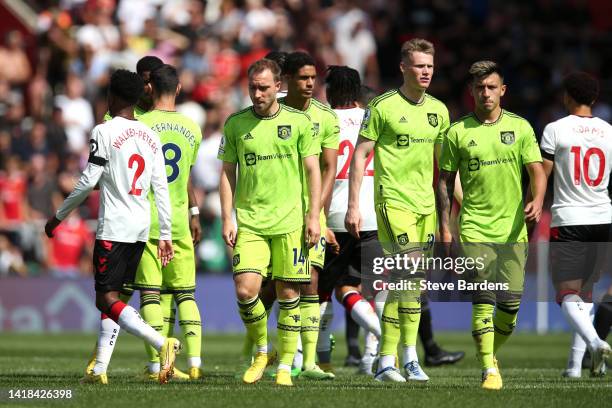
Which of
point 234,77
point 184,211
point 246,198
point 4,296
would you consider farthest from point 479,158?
point 234,77

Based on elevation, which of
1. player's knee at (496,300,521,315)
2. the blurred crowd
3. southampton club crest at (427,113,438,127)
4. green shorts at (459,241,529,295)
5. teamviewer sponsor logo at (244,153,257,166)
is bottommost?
player's knee at (496,300,521,315)

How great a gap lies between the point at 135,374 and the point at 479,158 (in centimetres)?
410

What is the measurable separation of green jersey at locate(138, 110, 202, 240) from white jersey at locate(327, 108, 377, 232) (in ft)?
5.74

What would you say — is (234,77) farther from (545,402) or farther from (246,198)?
(545,402)

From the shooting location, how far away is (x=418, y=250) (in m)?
11.5

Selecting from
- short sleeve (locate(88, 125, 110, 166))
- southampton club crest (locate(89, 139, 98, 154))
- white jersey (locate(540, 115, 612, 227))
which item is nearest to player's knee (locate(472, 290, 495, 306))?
white jersey (locate(540, 115, 612, 227))

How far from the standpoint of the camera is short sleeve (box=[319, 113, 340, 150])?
11.8m

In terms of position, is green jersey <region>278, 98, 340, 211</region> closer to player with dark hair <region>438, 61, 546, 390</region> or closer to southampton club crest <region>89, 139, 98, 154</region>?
player with dark hair <region>438, 61, 546, 390</region>

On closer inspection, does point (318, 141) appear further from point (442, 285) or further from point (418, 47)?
point (442, 285)


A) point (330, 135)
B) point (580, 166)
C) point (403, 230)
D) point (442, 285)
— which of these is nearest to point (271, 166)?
point (330, 135)

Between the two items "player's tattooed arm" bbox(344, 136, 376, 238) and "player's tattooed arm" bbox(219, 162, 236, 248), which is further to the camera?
"player's tattooed arm" bbox(344, 136, 376, 238)

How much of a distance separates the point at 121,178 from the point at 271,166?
1258 mm

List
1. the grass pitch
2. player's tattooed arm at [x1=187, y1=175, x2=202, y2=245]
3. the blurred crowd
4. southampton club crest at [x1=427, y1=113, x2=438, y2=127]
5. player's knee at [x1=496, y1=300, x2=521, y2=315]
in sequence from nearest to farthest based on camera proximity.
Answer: the grass pitch, player's knee at [x1=496, y1=300, x2=521, y2=315], southampton club crest at [x1=427, y1=113, x2=438, y2=127], player's tattooed arm at [x1=187, y1=175, x2=202, y2=245], the blurred crowd

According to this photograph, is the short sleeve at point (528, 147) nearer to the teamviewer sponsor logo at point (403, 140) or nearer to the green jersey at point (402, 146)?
the green jersey at point (402, 146)
